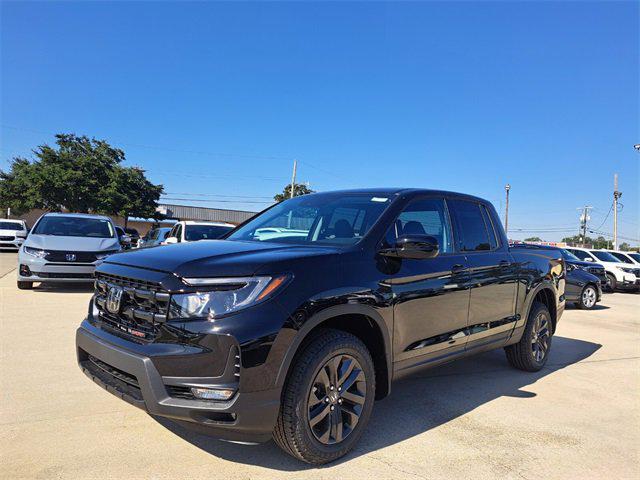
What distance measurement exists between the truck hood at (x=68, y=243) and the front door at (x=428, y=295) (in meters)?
7.63

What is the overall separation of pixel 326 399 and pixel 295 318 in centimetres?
62

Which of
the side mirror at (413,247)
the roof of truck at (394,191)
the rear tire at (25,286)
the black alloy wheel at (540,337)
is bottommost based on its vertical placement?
the rear tire at (25,286)

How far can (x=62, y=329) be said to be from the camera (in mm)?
6137

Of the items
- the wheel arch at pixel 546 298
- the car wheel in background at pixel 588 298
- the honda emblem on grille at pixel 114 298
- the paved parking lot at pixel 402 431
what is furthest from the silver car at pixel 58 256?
the car wheel in background at pixel 588 298

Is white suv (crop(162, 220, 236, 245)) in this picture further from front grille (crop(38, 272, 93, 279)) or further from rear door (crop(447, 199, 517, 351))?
rear door (crop(447, 199, 517, 351))

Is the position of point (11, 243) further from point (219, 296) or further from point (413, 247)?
point (413, 247)

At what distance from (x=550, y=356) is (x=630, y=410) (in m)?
1.98

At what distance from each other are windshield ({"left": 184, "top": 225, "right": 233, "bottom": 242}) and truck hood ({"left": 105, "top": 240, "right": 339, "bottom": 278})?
7.38m

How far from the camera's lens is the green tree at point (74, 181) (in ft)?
110

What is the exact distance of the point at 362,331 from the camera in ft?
10.3

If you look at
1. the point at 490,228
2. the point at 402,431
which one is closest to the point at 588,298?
the point at 490,228

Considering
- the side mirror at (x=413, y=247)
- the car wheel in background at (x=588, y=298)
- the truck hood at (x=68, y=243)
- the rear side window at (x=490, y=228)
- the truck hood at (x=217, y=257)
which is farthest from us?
the car wheel in background at (x=588, y=298)

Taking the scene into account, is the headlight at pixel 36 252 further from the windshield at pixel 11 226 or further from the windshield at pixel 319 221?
the windshield at pixel 11 226

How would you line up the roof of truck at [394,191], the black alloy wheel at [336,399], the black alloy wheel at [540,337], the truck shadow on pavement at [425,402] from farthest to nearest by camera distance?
the black alloy wheel at [540,337], the roof of truck at [394,191], the truck shadow on pavement at [425,402], the black alloy wheel at [336,399]
